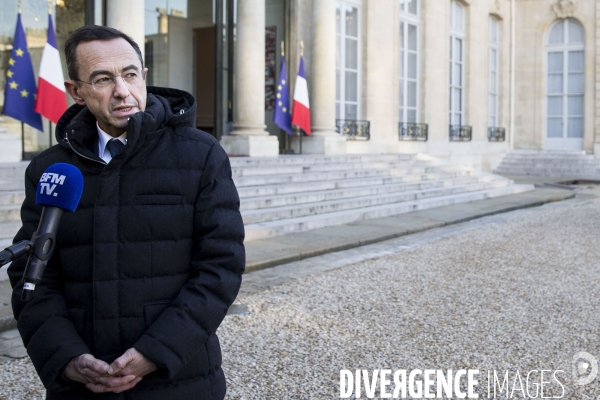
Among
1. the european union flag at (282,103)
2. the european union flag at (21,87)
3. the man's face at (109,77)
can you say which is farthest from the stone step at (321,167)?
the man's face at (109,77)

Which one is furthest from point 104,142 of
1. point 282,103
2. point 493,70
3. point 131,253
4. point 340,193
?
point 493,70

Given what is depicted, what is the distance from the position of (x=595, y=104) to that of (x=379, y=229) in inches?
588

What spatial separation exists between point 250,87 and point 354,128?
3882 mm

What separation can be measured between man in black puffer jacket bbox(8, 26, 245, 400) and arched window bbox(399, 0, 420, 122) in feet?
50.7

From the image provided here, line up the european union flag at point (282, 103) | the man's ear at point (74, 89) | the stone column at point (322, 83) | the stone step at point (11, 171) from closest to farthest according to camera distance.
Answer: the man's ear at point (74, 89) → the stone step at point (11, 171) → the european union flag at point (282, 103) → the stone column at point (322, 83)

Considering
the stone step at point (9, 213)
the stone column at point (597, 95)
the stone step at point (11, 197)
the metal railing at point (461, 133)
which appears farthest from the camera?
the stone column at point (597, 95)

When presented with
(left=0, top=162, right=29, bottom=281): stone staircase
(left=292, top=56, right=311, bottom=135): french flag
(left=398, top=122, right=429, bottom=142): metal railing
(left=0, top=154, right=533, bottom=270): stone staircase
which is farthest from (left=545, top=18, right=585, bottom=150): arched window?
(left=0, top=162, right=29, bottom=281): stone staircase

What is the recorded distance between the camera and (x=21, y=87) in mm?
8469

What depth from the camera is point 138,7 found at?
31.7ft

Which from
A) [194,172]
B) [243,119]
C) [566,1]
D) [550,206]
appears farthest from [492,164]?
[194,172]

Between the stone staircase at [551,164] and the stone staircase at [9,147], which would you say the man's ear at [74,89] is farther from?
the stone staircase at [551,164]

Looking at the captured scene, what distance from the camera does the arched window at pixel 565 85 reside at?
2142 centimetres

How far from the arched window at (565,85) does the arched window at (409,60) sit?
6.44 metres

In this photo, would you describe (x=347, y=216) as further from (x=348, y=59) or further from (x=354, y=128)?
(x=348, y=59)
